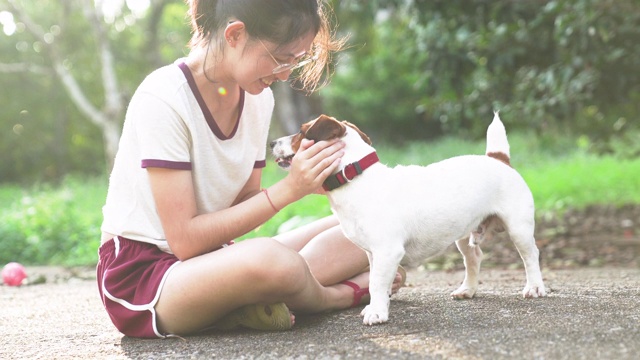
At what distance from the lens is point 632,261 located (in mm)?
4840

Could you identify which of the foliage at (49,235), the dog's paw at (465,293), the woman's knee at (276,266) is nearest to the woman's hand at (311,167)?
the woman's knee at (276,266)

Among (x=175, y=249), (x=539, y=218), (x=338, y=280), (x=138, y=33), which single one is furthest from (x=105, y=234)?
(x=138, y=33)

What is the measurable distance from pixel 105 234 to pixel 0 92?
52.4 ft

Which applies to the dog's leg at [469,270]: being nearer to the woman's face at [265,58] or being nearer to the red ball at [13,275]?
the woman's face at [265,58]

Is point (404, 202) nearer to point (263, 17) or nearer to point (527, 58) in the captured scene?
point (263, 17)

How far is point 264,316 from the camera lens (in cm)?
254

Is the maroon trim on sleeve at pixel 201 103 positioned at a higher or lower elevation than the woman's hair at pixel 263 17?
lower

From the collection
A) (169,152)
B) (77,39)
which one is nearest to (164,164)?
(169,152)

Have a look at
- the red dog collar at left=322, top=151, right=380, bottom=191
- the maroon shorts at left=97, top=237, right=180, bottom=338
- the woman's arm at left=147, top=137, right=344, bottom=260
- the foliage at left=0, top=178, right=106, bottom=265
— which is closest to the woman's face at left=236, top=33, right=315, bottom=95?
the woman's arm at left=147, top=137, right=344, bottom=260

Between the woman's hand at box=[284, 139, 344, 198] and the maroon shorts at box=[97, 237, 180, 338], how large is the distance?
0.53 metres

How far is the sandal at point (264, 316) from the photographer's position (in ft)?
8.31

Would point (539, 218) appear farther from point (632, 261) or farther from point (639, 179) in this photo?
point (639, 179)

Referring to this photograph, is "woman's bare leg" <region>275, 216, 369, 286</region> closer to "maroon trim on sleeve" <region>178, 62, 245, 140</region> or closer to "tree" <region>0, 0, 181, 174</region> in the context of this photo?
"maroon trim on sleeve" <region>178, 62, 245, 140</region>

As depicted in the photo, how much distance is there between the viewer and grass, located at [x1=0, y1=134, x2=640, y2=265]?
668cm
